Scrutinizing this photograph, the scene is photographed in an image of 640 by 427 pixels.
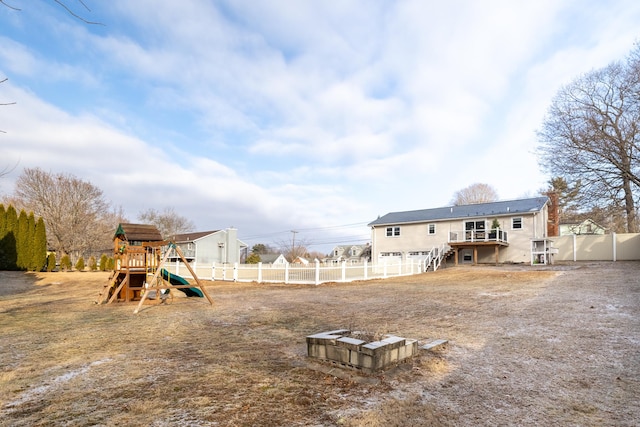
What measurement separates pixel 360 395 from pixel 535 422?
157 cm

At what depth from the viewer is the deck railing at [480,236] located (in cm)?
2544

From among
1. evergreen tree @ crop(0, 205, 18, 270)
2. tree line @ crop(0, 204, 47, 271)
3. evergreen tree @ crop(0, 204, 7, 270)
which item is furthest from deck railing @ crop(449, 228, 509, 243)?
evergreen tree @ crop(0, 204, 7, 270)

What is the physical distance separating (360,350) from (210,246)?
46207 millimetres

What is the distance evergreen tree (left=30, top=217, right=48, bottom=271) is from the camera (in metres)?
26.3

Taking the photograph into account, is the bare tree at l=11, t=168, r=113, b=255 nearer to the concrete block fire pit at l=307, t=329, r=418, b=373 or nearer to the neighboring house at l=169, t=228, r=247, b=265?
the neighboring house at l=169, t=228, r=247, b=265

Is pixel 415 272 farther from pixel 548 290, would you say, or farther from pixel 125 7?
pixel 125 7

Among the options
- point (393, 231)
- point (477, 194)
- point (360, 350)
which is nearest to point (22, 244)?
point (393, 231)

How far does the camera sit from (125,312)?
970 centimetres

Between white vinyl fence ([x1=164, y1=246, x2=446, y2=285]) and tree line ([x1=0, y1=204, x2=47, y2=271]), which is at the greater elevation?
tree line ([x1=0, y1=204, x2=47, y2=271])

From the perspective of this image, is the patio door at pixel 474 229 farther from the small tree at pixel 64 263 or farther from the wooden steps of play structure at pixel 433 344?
the small tree at pixel 64 263

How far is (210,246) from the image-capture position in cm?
4800

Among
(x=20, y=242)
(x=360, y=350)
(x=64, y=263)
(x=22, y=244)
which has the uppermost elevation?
(x=20, y=242)

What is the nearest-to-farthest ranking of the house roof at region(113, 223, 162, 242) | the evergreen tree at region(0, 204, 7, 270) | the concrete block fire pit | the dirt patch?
the dirt patch → the concrete block fire pit → the house roof at region(113, 223, 162, 242) → the evergreen tree at region(0, 204, 7, 270)

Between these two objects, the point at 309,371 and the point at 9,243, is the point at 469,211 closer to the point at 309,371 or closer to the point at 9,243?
the point at 309,371
